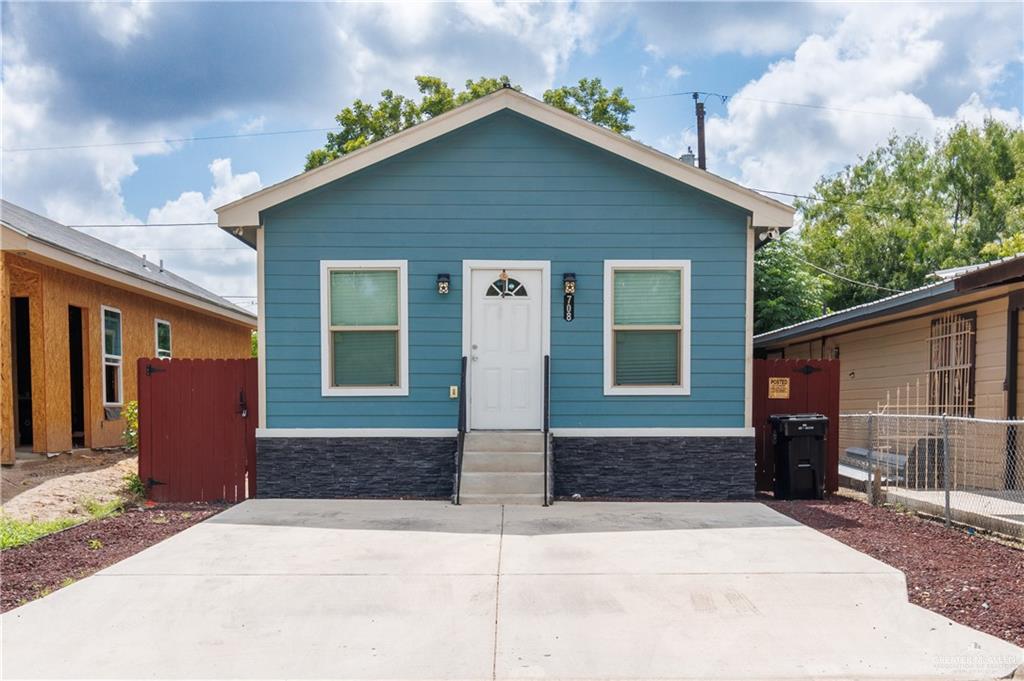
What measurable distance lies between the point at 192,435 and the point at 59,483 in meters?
1.73

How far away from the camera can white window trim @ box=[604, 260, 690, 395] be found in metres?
8.97

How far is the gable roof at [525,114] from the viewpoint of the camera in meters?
8.77

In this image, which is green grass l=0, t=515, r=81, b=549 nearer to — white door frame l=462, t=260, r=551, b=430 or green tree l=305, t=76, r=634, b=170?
white door frame l=462, t=260, r=551, b=430

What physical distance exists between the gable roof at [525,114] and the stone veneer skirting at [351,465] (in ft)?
8.57

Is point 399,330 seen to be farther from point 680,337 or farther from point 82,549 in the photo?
point 82,549

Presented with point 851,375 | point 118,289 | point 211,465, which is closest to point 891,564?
point 211,465

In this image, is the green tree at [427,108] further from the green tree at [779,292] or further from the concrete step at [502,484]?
the concrete step at [502,484]

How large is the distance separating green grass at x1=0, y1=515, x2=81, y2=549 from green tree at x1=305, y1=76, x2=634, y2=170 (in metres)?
18.0

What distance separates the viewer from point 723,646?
432 centimetres

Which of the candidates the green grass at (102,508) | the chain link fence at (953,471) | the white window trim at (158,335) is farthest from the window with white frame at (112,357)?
the chain link fence at (953,471)

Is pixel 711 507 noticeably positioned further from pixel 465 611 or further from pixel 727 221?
pixel 465 611

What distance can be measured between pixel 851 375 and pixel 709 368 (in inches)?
267

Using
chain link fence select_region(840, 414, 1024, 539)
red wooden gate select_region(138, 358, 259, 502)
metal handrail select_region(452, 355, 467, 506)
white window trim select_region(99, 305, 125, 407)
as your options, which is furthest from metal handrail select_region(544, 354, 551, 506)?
white window trim select_region(99, 305, 125, 407)

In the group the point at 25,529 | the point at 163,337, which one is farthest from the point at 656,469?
the point at 163,337
